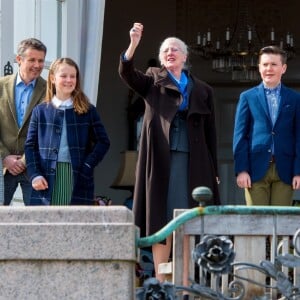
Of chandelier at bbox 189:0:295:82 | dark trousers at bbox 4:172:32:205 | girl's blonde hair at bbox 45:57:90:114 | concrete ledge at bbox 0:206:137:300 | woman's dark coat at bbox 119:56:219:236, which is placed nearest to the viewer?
concrete ledge at bbox 0:206:137:300

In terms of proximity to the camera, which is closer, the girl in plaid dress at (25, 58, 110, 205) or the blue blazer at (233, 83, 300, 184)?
the girl in plaid dress at (25, 58, 110, 205)

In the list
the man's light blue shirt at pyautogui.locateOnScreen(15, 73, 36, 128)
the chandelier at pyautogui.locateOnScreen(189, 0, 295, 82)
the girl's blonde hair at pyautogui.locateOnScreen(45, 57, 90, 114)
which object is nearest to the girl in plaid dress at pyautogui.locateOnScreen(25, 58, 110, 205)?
the girl's blonde hair at pyautogui.locateOnScreen(45, 57, 90, 114)

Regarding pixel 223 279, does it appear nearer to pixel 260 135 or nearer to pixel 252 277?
pixel 252 277

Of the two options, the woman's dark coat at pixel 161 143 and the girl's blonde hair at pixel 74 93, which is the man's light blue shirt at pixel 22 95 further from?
the woman's dark coat at pixel 161 143

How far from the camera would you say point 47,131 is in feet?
21.0

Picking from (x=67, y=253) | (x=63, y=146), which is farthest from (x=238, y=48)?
(x=67, y=253)

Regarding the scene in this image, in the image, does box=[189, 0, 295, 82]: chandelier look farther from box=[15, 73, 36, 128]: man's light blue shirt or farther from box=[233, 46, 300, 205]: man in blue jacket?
box=[15, 73, 36, 128]: man's light blue shirt

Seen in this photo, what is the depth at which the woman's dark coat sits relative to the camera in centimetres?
630

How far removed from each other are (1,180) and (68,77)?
2.45 feet

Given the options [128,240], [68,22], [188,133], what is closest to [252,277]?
[128,240]

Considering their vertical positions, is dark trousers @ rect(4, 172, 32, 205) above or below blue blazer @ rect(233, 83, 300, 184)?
below

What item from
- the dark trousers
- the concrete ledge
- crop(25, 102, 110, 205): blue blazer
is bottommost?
the concrete ledge

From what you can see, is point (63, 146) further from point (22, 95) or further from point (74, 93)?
point (22, 95)

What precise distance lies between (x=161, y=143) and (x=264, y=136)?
2.03 ft
